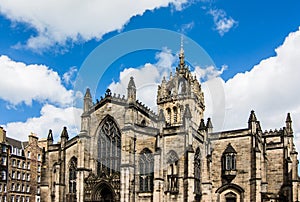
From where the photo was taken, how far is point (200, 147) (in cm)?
4656

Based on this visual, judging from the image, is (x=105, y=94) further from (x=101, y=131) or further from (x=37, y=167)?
(x=37, y=167)

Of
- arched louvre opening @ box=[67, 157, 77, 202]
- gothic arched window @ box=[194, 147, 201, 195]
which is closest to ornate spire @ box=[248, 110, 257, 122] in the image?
gothic arched window @ box=[194, 147, 201, 195]

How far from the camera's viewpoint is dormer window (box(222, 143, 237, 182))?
150 feet

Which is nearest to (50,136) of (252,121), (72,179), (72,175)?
(72,175)

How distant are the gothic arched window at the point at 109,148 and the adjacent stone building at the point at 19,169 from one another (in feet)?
78.3

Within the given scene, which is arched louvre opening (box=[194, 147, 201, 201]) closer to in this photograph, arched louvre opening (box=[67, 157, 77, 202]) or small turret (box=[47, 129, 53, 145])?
arched louvre opening (box=[67, 157, 77, 202])

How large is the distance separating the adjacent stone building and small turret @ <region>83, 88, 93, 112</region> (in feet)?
72.6

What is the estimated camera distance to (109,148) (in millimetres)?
47719

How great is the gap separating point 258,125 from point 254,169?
586cm

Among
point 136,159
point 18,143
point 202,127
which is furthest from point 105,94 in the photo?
point 18,143

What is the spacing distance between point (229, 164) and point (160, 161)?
8585mm

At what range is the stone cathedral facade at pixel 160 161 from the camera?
43.0 metres

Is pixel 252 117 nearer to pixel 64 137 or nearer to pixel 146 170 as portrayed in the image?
pixel 146 170

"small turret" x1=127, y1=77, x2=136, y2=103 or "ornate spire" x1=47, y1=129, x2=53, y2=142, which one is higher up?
"small turret" x1=127, y1=77, x2=136, y2=103
